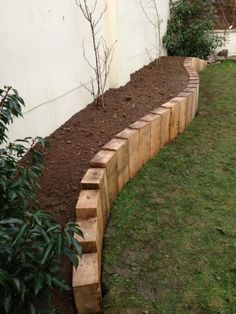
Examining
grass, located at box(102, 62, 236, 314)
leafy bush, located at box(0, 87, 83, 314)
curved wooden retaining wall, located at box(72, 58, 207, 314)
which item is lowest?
grass, located at box(102, 62, 236, 314)

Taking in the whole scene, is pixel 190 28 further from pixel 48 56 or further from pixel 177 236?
pixel 177 236

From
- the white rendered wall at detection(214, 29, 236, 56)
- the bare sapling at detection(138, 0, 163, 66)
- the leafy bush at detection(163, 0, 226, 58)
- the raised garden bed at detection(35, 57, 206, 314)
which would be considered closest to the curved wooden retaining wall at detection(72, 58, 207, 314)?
the raised garden bed at detection(35, 57, 206, 314)

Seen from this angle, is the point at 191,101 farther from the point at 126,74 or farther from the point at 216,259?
the point at 216,259

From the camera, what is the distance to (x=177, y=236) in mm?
2035

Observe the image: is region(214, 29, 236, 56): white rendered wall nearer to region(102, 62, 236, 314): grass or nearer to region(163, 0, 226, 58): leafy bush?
region(163, 0, 226, 58): leafy bush

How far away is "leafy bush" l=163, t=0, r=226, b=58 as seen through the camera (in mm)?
6238

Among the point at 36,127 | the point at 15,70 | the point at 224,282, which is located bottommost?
the point at 224,282

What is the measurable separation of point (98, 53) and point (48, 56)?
0.92m

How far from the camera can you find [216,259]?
6.08ft

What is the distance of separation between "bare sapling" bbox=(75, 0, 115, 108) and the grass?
0.91 metres

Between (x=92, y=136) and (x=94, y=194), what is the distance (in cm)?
86

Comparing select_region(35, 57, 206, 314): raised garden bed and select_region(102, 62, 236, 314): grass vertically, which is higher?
select_region(35, 57, 206, 314): raised garden bed

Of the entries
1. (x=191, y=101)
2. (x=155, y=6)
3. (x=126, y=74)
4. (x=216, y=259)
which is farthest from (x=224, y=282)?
(x=155, y=6)

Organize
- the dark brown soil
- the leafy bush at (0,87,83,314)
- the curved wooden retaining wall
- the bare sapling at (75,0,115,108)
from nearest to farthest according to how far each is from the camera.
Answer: the leafy bush at (0,87,83,314) < the curved wooden retaining wall < the dark brown soil < the bare sapling at (75,0,115,108)
